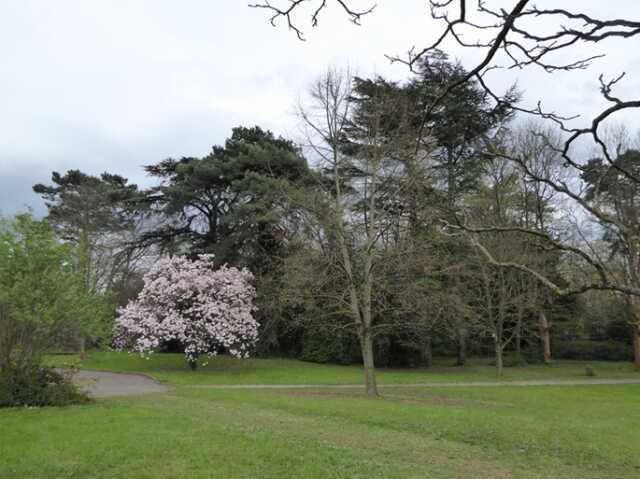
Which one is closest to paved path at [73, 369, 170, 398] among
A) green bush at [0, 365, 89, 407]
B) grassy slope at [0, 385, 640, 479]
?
green bush at [0, 365, 89, 407]

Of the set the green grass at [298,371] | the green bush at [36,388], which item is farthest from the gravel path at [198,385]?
the green bush at [36,388]

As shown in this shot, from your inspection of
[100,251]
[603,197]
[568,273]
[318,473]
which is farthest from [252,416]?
[100,251]

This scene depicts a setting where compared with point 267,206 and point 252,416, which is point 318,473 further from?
point 267,206

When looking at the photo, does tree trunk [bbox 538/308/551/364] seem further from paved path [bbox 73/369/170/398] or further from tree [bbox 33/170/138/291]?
tree [bbox 33/170/138/291]

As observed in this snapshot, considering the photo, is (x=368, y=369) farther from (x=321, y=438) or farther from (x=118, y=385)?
(x=118, y=385)

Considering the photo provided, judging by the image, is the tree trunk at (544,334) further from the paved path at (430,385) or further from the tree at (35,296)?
the tree at (35,296)

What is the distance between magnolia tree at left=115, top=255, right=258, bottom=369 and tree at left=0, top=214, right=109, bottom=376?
40.1 feet

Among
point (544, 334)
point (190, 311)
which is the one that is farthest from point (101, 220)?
point (544, 334)

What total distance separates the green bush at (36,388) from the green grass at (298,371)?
9.10 m

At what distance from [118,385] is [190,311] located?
257 inches

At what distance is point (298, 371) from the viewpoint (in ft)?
89.1

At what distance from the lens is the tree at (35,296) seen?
1284cm

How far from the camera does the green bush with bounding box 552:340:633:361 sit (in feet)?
116

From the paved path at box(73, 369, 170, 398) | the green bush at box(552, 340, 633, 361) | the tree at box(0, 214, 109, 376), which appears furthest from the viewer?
the green bush at box(552, 340, 633, 361)
